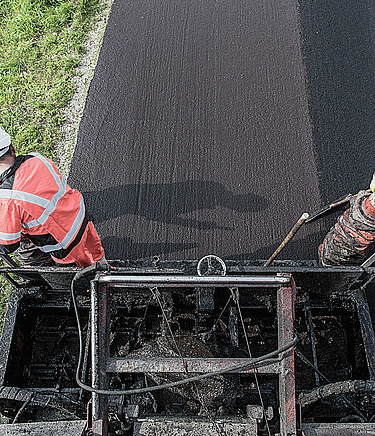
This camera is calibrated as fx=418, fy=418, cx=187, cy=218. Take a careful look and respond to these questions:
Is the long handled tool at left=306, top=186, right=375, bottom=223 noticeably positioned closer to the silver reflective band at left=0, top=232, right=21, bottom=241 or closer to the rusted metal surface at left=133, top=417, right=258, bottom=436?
the rusted metal surface at left=133, top=417, right=258, bottom=436

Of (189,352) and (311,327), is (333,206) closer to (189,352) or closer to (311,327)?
(311,327)

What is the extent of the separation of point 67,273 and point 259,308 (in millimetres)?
1517

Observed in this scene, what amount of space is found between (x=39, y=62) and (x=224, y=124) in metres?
2.89

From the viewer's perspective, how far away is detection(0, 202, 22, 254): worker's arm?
112 inches

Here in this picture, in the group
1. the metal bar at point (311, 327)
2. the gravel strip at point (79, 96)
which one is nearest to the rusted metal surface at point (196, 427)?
the metal bar at point (311, 327)

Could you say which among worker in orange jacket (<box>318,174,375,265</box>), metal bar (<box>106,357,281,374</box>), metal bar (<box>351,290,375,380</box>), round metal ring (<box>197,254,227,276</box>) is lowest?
metal bar (<box>106,357,281,374</box>)

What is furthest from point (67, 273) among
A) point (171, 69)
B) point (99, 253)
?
point (171, 69)

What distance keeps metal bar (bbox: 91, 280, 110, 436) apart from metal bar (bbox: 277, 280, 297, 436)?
1003mm

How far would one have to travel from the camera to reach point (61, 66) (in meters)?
5.81

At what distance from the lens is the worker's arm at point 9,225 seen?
2836 mm

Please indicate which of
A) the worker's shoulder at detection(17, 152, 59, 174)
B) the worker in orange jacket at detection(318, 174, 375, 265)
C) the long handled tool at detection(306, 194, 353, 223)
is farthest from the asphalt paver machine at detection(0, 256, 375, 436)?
the worker's shoulder at detection(17, 152, 59, 174)

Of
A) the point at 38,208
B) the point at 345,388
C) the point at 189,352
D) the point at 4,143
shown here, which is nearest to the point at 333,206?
the point at 345,388

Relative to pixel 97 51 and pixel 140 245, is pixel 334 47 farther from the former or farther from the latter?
pixel 140 245

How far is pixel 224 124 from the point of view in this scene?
4922 millimetres
